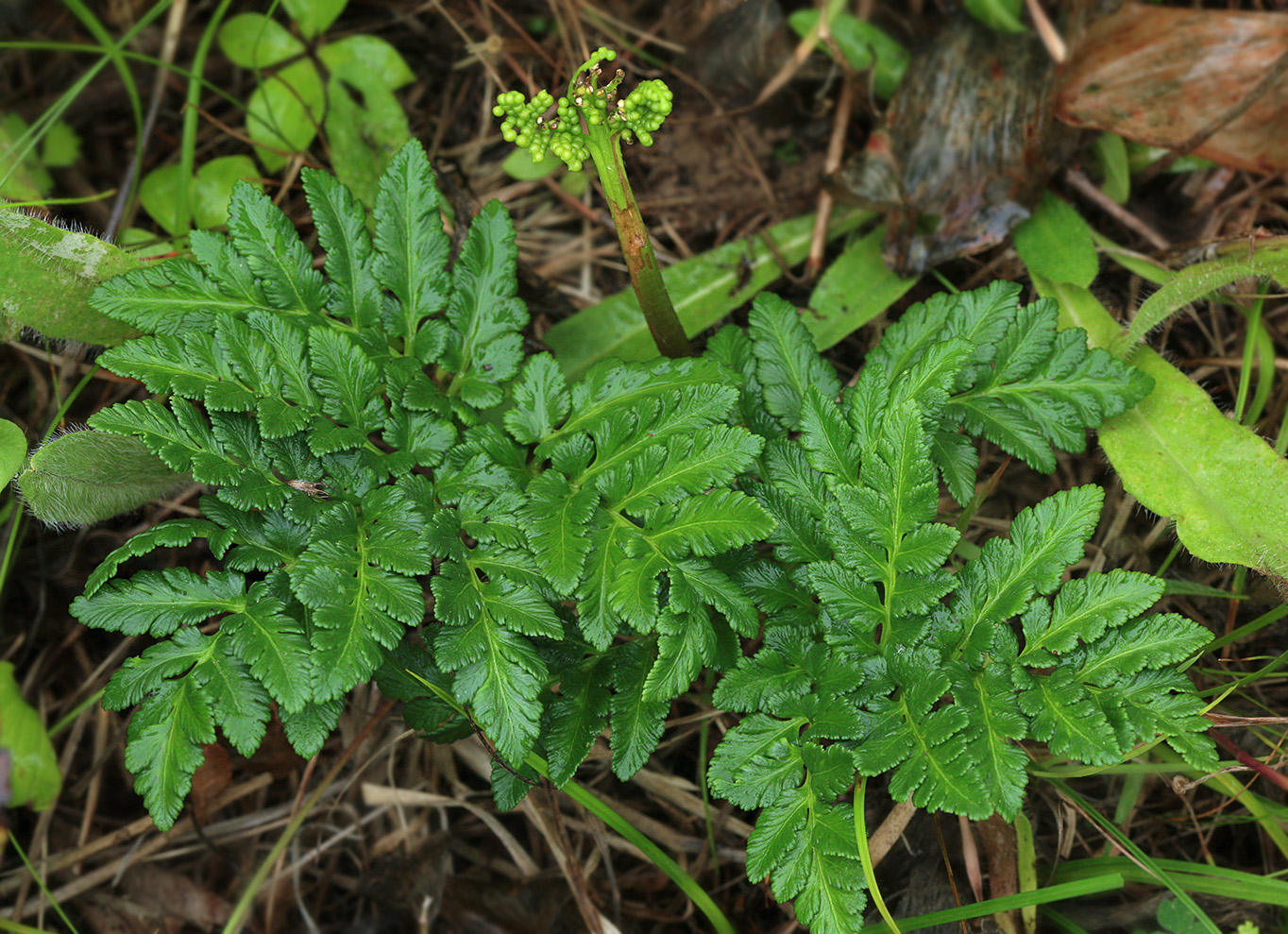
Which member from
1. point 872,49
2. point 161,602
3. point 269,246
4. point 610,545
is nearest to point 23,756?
point 161,602

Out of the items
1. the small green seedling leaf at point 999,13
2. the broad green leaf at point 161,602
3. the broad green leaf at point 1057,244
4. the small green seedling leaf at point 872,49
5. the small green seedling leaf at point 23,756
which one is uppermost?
the small green seedling leaf at point 999,13

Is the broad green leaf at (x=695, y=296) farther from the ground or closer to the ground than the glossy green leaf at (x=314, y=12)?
closer to the ground

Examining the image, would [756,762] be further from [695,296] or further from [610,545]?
[695,296]

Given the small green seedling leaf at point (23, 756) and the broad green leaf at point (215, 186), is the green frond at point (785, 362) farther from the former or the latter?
the small green seedling leaf at point (23, 756)

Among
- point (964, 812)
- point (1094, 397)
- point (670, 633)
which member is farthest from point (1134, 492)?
point (670, 633)

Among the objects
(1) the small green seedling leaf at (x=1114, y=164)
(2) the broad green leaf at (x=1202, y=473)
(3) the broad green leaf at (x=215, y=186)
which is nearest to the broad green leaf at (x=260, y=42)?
(3) the broad green leaf at (x=215, y=186)

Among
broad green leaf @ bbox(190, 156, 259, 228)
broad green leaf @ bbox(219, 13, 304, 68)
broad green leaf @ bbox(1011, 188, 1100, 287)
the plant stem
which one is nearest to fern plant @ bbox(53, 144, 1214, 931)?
the plant stem
